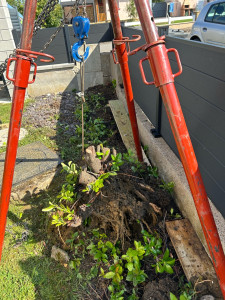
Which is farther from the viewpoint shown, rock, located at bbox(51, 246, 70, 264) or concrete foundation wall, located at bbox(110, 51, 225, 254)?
rock, located at bbox(51, 246, 70, 264)

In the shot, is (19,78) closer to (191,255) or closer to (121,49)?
(121,49)

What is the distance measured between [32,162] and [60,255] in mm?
1579

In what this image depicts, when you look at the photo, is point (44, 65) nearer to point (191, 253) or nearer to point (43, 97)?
point (43, 97)

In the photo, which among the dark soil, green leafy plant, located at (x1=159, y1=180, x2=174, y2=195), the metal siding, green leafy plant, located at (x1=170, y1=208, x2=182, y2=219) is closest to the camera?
the metal siding

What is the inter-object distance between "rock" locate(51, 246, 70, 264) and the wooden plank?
108 cm

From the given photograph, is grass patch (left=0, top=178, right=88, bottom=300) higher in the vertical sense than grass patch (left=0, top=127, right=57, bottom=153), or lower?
lower

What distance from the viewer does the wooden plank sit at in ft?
5.61

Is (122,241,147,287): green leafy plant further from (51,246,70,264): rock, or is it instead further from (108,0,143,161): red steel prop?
(108,0,143,161): red steel prop

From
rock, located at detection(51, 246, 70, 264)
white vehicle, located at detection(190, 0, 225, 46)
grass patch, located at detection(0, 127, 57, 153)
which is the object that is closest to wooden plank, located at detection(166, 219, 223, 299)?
rock, located at detection(51, 246, 70, 264)

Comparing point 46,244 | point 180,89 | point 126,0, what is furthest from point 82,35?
point 126,0

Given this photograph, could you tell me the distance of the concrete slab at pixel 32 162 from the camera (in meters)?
3.10

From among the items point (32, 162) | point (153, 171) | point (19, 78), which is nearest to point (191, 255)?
point (153, 171)

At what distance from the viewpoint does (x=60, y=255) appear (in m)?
2.30

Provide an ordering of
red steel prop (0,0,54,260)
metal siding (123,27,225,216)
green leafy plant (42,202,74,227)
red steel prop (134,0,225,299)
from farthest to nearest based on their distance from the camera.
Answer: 1. green leafy plant (42,202,74,227)
2. metal siding (123,27,225,216)
3. red steel prop (0,0,54,260)
4. red steel prop (134,0,225,299)
